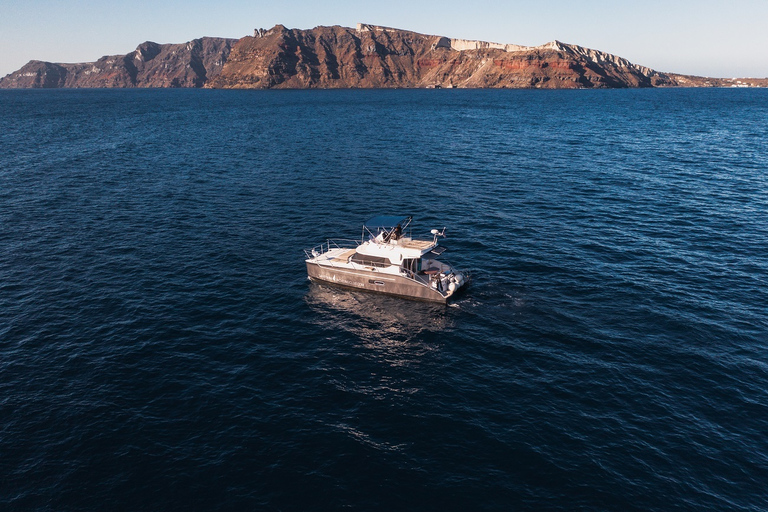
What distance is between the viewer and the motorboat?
47.6 meters

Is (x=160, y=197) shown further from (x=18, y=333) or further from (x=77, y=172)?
(x=18, y=333)

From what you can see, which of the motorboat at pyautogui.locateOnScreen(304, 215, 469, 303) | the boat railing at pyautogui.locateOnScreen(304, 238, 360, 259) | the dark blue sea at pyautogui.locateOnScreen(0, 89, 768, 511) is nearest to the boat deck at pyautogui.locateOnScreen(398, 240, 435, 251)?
the motorboat at pyautogui.locateOnScreen(304, 215, 469, 303)

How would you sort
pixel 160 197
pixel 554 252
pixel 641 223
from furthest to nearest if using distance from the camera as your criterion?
pixel 160 197, pixel 641 223, pixel 554 252

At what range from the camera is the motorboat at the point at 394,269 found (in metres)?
47.6

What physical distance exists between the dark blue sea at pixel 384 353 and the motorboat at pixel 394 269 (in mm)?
1484

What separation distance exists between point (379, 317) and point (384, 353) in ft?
20.9

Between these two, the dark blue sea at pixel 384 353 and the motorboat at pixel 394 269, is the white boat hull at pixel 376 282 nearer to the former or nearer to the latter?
the motorboat at pixel 394 269

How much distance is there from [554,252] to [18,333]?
56061mm

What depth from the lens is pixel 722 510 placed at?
25344 mm

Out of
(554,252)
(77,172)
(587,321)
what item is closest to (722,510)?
(587,321)

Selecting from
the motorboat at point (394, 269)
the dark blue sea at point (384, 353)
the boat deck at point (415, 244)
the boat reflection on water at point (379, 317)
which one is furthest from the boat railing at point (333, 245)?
the boat deck at point (415, 244)

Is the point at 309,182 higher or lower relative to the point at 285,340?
higher

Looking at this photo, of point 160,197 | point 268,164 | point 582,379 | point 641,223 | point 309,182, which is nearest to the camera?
point 582,379

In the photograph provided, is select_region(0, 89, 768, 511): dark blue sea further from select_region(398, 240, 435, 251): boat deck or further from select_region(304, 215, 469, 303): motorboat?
select_region(398, 240, 435, 251): boat deck
